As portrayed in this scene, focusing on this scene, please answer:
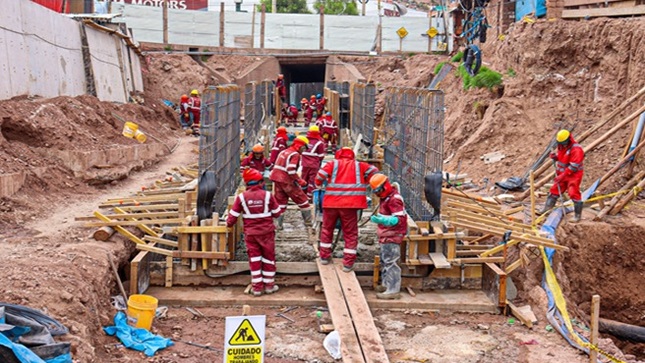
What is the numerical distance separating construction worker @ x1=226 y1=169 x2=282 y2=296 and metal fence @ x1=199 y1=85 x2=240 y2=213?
113cm

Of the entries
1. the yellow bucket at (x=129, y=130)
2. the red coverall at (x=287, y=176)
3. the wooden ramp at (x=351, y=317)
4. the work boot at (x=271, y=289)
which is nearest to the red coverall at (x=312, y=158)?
the red coverall at (x=287, y=176)

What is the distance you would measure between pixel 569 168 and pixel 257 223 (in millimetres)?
6461

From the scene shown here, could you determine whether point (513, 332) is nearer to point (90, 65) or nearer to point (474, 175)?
point (474, 175)

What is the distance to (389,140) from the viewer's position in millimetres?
15188

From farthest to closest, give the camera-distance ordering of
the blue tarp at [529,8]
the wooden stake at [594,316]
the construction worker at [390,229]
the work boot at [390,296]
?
1. the blue tarp at [529,8]
2. the work boot at [390,296]
3. the construction worker at [390,229]
4. the wooden stake at [594,316]

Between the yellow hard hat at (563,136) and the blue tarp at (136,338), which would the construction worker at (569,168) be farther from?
the blue tarp at (136,338)

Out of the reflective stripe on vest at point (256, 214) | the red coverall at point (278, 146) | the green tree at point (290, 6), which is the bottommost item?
the reflective stripe on vest at point (256, 214)

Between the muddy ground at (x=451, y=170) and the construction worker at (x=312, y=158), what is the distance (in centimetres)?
74

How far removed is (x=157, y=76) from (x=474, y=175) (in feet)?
62.3

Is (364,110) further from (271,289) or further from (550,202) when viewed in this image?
(271,289)

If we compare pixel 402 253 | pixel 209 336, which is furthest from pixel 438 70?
pixel 209 336

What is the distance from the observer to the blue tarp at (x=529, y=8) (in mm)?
21266

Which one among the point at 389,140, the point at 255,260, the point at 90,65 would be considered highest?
the point at 90,65

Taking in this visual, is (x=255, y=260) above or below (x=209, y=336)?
above
